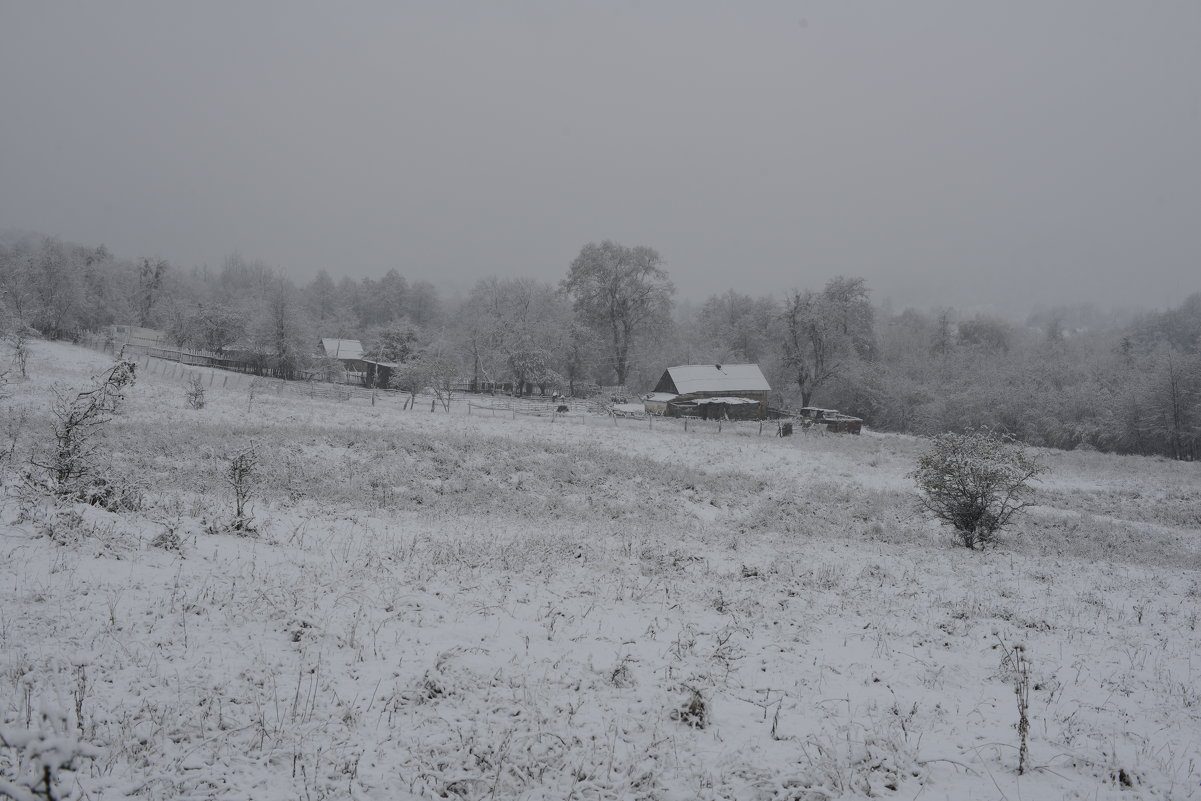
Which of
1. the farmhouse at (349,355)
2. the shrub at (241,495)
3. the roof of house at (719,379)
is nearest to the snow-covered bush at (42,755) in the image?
the shrub at (241,495)

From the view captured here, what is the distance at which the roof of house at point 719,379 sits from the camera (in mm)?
54219

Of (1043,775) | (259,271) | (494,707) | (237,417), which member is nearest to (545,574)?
(494,707)

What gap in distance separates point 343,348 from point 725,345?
49686mm

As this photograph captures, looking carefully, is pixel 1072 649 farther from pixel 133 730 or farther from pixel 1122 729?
pixel 133 730

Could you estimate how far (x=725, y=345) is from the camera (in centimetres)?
7975

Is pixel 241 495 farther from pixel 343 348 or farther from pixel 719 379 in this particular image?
pixel 343 348

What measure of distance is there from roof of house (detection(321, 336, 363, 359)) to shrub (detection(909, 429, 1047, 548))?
6507 centimetres

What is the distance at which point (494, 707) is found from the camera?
16.0 ft

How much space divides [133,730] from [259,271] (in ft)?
463

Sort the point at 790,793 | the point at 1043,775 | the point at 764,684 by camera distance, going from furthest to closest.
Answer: the point at 764,684 → the point at 1043,775 → the point at 790,793

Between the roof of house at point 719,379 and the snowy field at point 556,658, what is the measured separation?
40.9 meters

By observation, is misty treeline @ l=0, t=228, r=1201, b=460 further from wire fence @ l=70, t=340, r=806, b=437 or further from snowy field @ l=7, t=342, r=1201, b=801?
snowy field @ l=7, t=342, r=1201, b=801

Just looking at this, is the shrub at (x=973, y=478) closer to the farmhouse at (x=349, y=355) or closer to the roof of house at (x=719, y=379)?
the roof of house at (x=719, y=379)

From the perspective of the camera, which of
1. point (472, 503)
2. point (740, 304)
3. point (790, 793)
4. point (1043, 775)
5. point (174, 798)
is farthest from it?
point (740, 304)
